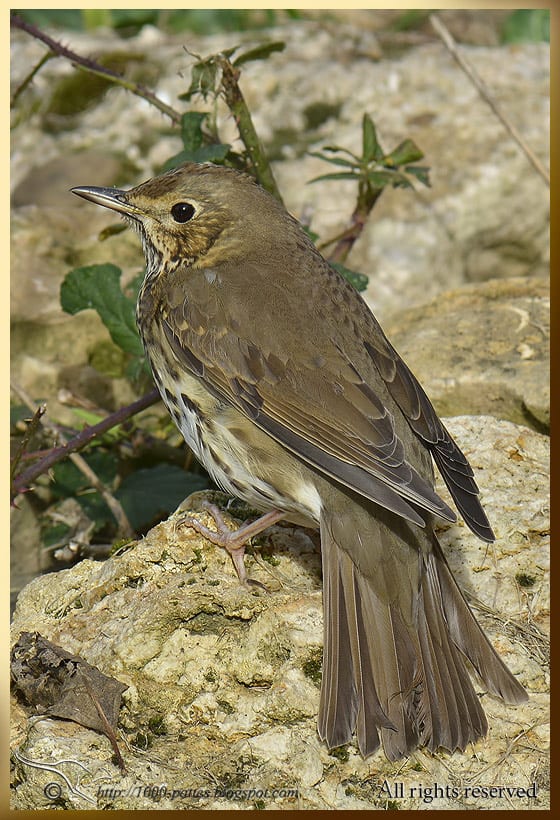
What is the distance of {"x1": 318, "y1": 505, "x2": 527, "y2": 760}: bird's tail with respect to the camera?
3.26m

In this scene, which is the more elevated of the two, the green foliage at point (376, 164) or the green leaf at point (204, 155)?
the green leaf at point (204, 155)

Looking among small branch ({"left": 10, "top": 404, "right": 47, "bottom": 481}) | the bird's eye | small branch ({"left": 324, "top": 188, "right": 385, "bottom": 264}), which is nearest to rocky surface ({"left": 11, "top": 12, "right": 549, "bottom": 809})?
small branch ({"left": 324, "top": 188, "right": 385, "bottom": 264})

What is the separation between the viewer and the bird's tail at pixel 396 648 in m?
3.26

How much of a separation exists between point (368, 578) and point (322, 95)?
170 inches

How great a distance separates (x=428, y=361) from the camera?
5.09 m

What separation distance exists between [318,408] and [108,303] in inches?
66.5

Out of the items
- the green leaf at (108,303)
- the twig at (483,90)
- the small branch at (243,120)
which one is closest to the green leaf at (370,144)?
the small branch at (243,120)

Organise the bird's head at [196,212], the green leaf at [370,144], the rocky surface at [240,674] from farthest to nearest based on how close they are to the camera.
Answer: the green leaf at [370,144] < the bird's head at [196,212] < the rocky surface at [240,674]

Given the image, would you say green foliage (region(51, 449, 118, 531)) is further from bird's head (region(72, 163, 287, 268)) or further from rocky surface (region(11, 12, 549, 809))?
bird's head (region(72, 163, 287, 268))

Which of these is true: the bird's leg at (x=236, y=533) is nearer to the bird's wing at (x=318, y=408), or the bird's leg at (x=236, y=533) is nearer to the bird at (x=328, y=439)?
Answer: the bird at (x=328, y=439)

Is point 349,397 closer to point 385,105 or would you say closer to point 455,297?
point 455,297

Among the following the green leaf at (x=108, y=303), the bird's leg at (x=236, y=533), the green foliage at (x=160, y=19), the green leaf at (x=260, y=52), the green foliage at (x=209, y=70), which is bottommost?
the bird's leg at (x=236, y=533)

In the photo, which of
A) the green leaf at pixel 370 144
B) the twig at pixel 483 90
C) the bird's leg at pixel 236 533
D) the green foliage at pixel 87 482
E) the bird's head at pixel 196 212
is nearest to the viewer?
the bird's leg at pixel 236 533

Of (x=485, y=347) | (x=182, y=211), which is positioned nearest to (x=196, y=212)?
(x=182, y=211)
